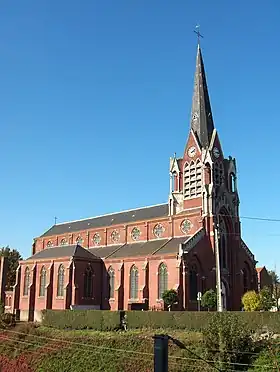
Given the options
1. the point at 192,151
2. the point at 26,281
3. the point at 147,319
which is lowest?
the point at 147,319

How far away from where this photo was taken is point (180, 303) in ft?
146

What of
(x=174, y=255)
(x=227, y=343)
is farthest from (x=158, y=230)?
(x=227, y=343)

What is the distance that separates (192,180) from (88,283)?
1892 cm

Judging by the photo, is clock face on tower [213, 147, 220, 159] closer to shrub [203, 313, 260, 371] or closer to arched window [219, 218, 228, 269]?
arched window [219, 218, 228, 269]

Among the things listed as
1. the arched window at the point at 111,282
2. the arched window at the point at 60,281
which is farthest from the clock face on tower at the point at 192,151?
the arched window at the point at 60,281

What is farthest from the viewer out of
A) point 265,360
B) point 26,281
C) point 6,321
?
point 26,281

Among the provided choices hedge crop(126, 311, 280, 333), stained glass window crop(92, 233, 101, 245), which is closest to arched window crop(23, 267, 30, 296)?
stained glass window crop(92, 233, 101, 245)

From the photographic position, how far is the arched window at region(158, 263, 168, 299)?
47500 millimetres

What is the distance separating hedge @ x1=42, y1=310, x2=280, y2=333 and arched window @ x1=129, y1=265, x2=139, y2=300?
1221cm

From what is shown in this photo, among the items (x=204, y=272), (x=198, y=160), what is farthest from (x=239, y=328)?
(x=198, y=160)

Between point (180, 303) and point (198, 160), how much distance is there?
19.0 m

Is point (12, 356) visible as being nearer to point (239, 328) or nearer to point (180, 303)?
point (180, 303)

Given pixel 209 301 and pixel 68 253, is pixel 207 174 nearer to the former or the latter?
pixel 209 301

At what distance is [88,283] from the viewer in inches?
2136
